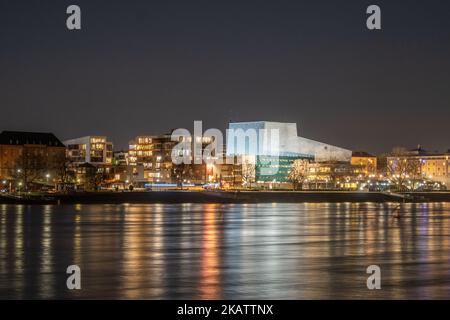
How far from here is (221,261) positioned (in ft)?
70.2

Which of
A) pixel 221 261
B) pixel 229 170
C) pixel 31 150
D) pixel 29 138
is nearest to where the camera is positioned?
pixel 221 261

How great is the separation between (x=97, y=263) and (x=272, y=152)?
17531 cm

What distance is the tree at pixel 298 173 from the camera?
13750 centimetres

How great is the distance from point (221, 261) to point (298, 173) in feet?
452

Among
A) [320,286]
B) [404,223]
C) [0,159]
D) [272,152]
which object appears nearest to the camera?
[320,286]

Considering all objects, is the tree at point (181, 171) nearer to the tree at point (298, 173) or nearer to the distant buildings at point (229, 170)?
the distant buildings at point (229, 170)

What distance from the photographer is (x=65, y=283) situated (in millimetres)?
16953

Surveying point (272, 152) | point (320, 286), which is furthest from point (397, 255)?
point (272, 152)

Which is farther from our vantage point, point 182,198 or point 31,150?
point 31,150

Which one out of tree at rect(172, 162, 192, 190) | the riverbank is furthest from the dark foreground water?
tree at rect(172, 162, 192, 190)

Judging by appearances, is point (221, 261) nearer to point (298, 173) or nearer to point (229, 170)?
point (298, 173)

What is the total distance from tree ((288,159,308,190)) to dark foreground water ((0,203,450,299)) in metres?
102

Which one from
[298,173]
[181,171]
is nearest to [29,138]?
[181,171]
